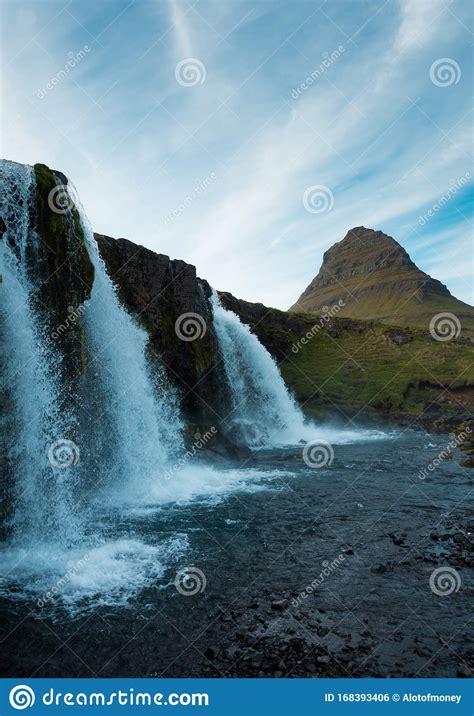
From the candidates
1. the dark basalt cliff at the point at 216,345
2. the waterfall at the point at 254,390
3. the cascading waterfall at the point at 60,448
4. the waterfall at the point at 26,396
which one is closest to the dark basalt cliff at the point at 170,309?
the dark basalt cliff at the point at 216,345

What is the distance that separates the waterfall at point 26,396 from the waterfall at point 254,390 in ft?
87.3

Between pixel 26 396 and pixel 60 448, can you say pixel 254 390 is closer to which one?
pixel 60 448

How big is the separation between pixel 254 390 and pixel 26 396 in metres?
34.3

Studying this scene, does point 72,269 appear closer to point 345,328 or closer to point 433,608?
point 433,608

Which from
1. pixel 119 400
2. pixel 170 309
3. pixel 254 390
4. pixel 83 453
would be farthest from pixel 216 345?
pixel 83 453

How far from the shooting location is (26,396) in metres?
17.0

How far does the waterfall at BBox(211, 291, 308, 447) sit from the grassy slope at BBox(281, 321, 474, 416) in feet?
31.5

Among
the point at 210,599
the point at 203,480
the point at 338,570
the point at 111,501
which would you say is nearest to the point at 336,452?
the point at 203,480

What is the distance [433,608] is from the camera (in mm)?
10969

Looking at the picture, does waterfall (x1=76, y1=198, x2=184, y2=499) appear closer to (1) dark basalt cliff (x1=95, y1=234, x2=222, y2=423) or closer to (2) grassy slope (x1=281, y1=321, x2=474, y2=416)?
(1) dark basalt cliff (x1=95, y1=234, x2=222, y2=423)

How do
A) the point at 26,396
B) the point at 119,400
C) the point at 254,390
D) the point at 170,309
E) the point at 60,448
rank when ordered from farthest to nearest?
the point at 254,390, the point at 170,309, the point at 119,400, the point at 60,448, the point at 26,396

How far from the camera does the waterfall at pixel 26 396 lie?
53.3 feet

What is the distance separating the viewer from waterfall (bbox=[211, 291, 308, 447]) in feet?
151

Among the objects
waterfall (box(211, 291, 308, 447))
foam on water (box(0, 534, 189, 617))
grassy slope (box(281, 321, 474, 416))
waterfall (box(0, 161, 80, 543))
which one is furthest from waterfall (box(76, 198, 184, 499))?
grassy slope (box(281, 321, 474, 416))
